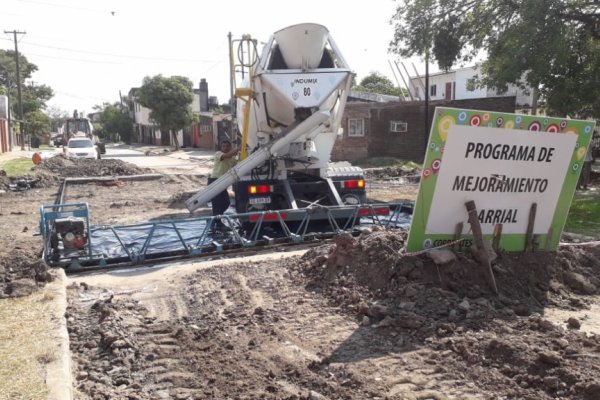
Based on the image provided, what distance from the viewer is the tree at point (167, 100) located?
48.6 m

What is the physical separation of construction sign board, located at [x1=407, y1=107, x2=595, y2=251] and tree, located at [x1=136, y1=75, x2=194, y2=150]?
4467cm

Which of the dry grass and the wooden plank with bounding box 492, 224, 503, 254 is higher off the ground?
the wooden plank with bounding box 492, 224, 503, 254

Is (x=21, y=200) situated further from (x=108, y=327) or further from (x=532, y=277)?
(x=532, y=277)

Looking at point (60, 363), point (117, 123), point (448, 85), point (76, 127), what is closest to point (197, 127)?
point (76, 127)

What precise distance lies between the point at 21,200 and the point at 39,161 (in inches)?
405

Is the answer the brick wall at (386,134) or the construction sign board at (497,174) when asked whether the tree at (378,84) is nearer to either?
the brick wall at (386,134)

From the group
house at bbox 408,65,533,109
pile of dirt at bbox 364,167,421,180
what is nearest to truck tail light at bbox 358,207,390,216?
pile of dirt at bbox 364,167,421,180

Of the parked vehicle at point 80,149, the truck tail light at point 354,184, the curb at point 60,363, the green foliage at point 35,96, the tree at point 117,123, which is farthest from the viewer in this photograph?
the tree at point 117,123

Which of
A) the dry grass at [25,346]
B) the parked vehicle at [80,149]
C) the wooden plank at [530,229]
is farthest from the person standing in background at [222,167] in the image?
the parked vehicle at [80,149]

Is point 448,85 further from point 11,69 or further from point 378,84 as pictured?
point 11,69

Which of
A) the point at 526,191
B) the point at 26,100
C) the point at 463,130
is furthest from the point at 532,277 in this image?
the point at 26,100

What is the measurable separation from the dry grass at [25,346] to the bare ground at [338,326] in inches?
10.8

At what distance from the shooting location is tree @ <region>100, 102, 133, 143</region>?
3406 inches

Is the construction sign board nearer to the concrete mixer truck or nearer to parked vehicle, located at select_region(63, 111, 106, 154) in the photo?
the concrete mixer truck
